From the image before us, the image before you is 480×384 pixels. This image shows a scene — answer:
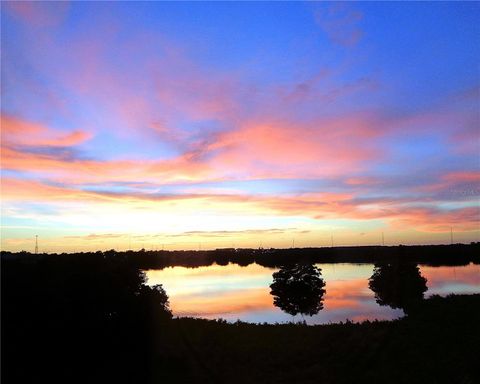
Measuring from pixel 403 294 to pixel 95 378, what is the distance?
222ft

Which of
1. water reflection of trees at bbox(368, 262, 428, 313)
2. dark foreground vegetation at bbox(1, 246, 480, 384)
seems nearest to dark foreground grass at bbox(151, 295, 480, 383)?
dark foreground vegetation at bbox(1, 246, 480, 384)

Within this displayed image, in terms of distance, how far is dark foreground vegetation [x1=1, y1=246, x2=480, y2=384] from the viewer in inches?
757

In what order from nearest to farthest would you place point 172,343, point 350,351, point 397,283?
point 350,351, point 172,343, point 397,283

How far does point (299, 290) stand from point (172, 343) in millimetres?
Result: 60021

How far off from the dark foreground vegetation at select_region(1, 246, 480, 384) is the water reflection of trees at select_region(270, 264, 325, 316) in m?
54.2

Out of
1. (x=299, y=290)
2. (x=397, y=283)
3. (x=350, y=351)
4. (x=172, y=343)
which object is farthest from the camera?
(x=299, y=290)

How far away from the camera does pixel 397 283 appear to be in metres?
78.3

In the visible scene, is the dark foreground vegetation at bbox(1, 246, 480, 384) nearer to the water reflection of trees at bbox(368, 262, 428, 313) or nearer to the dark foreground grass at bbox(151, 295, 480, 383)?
the dark foreground grass at bbox(151, 295, 480, 383)

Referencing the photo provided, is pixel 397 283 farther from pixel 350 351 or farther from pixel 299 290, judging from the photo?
pixel 350 351

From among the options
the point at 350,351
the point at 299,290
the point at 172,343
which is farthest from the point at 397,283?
the point at 172,343

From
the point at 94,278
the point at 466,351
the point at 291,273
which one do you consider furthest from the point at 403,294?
the point at 94,278

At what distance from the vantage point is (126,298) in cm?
2527

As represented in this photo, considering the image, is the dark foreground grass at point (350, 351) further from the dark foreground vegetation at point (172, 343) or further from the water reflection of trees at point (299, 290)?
the water reflection of trees at point (299, 290)

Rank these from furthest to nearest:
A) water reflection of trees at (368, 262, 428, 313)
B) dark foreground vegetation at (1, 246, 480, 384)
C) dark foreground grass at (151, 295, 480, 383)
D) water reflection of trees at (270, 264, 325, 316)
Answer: water reflection of trees at (270, 264, 325, 316)
water reflection of trees at (368, 262, 428, 313)
dark foreground grass at (151, 295, 480, 383)
dark foreground vegetation at (1, 246, 480, 384)
